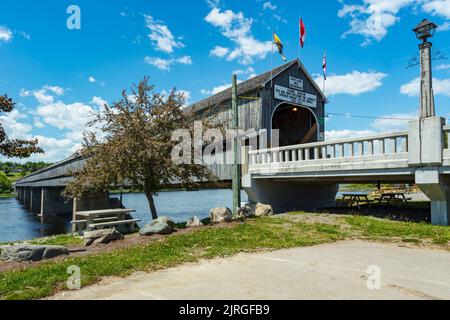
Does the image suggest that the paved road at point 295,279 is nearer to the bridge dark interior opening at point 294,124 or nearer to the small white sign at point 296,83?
the small white sign at point 296,83

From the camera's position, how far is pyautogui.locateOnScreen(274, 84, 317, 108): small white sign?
65.0 ft

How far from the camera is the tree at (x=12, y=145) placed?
1059cm

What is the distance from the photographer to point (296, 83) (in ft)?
68.5

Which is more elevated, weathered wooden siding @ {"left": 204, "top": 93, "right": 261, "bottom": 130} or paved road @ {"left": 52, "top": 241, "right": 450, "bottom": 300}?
weathered wooden siding @ {"left": 204, "top": 93, "right": 261, "bottom": 130}

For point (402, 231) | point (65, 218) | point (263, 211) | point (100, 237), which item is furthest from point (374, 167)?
point (65, 218)

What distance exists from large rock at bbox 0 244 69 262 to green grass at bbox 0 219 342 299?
84cm

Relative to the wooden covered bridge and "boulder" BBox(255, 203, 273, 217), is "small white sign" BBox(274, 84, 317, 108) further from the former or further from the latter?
"boulder" BBox(255, 203, 273, 217)

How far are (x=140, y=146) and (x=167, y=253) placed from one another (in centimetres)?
599

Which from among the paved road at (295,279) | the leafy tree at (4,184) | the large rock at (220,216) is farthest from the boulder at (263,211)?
the leafy tree at (4,184)

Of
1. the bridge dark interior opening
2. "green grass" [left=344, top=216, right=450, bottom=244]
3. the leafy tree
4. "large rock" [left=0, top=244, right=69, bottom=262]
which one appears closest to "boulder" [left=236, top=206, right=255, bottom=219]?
"green grass" [left=344, top=216, right=450, bottom=244]

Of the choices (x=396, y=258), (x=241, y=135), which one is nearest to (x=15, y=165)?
(x=241, y=135)

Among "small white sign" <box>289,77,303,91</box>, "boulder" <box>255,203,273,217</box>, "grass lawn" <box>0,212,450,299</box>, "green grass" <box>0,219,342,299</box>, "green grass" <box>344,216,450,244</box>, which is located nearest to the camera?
"green grass" <box>0,219,342,299</box>

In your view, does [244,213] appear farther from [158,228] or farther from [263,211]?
[158,228]

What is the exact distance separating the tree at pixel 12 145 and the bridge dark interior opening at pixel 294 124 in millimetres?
15756
